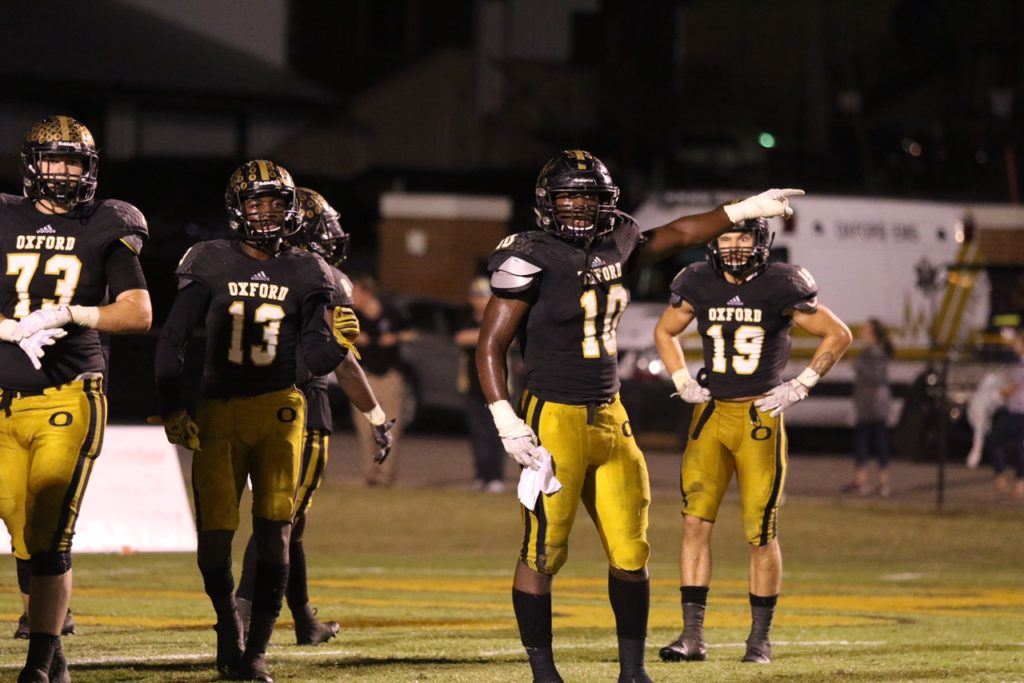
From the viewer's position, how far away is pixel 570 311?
7512mm

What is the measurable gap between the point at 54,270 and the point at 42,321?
0.88 ft

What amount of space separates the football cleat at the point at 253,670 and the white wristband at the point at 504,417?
1442mm

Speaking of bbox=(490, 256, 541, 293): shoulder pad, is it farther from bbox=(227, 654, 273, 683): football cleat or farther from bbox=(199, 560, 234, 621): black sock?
bbox=(227, 654, 273, 683): football cleat

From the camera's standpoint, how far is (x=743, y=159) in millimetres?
34688

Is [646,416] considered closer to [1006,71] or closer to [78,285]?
[78,285]

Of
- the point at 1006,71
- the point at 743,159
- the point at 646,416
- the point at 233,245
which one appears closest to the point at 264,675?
the point at 233,245

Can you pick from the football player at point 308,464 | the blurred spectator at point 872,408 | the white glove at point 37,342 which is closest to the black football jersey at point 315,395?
the football player at point 308,464

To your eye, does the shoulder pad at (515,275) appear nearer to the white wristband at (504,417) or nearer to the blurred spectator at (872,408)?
the white wristband at (504,417)

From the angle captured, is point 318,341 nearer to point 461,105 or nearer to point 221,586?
point 221,586

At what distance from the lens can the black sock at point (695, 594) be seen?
9195mm

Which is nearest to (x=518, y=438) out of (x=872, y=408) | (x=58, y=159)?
(x=58, y=159)

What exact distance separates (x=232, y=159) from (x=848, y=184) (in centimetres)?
1078

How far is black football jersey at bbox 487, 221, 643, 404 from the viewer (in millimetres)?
7504

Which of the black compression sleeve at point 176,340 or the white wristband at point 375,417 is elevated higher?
the black compression sleeve at point 176,340
